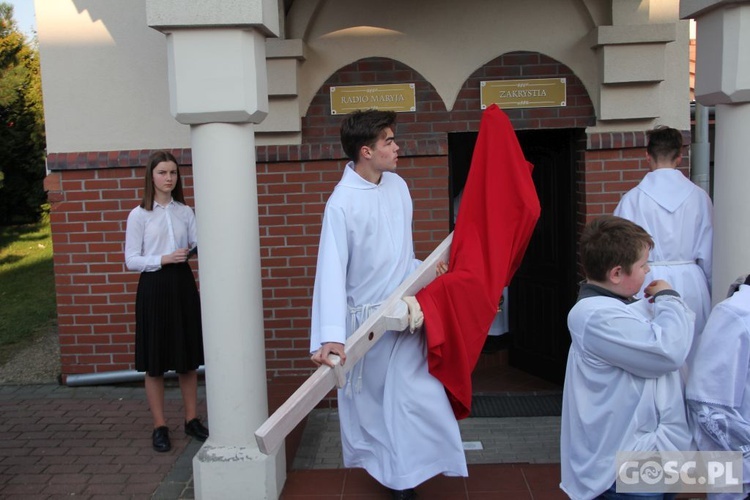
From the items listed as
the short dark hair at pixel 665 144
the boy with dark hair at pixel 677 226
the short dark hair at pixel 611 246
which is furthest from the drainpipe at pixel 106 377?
the short dark hair at pixel 611 246

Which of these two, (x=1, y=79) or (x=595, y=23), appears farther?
(x=1, y=79)

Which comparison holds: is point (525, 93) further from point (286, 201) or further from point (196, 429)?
point (196, 429)

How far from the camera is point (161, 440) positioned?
5070 millimetres

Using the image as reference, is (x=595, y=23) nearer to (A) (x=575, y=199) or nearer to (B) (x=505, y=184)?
(A) (x=575, y=199)

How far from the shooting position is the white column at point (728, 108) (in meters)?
3.63

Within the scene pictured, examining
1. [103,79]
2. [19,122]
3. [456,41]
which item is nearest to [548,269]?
[456,41]

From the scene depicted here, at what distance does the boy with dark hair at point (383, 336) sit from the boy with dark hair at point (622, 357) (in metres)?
1.14

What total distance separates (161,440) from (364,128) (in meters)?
2.51

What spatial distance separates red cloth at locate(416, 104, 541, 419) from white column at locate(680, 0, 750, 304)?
89cm

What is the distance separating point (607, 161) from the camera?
18.9ft

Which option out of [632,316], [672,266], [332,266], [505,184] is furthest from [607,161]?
[632,316]

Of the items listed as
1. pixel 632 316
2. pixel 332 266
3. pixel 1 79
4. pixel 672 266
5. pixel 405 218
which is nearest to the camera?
pixel 632 316

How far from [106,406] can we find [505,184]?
3701 millimetres

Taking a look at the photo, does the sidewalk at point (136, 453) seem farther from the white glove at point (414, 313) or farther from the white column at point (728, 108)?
the white column at point (728, 108)
